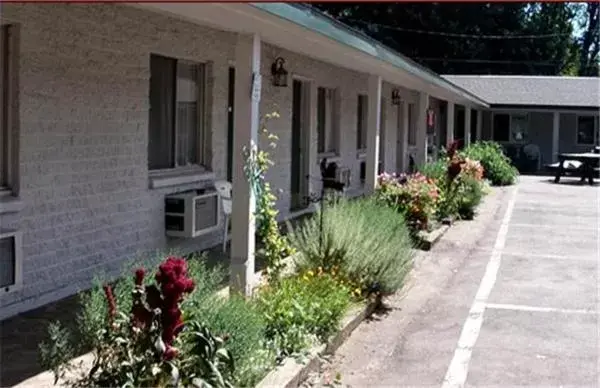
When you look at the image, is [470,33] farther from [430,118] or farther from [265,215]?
[265,215]

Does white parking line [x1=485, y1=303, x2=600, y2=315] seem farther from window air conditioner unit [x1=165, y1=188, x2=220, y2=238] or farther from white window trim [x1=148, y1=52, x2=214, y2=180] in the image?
white window trim [x1=148, y1=52, x2=214, y2=180]

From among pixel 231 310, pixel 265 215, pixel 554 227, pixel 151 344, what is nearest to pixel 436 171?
pixel 554 227

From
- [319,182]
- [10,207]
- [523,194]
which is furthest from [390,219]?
[523,194]

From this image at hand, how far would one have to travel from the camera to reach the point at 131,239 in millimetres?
9102

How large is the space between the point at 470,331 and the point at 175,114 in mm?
4481

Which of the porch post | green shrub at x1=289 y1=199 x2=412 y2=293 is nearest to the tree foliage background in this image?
the porch post

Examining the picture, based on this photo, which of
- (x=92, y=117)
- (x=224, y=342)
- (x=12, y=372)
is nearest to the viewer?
(x=224, y=342)

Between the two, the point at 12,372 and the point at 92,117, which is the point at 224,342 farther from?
the point at 92,117

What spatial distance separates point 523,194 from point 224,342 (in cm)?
2150

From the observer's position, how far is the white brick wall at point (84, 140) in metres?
7.24

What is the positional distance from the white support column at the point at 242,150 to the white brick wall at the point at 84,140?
1.64m

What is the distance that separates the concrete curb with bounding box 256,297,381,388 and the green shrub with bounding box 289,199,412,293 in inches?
15.5

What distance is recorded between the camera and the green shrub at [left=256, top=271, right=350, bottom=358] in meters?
6.39

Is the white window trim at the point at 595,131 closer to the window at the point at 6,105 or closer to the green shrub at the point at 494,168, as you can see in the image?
the green shrub at the point at 494,168
